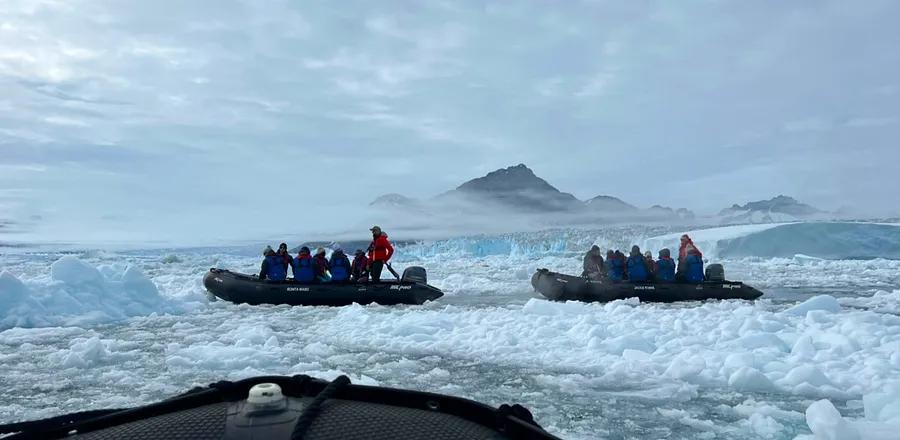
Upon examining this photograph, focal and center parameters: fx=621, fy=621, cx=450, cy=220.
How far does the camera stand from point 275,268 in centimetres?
1451

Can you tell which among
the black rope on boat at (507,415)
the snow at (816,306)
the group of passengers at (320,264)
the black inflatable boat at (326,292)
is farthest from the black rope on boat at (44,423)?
the group of passengers at (320,264)

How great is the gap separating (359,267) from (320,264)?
985 mm

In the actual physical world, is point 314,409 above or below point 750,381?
above

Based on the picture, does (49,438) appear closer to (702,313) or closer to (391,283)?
(702,313)

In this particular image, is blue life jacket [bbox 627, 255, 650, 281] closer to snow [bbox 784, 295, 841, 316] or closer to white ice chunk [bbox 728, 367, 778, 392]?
snow [bbox 784, 295, 841, 316]

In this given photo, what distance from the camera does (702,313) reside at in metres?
9.91

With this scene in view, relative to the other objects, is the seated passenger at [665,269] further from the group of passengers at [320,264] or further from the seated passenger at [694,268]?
the group of passengers at [320,264]

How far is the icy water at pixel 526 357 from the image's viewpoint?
5391 millimetres

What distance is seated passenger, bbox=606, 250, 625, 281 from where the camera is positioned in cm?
1450

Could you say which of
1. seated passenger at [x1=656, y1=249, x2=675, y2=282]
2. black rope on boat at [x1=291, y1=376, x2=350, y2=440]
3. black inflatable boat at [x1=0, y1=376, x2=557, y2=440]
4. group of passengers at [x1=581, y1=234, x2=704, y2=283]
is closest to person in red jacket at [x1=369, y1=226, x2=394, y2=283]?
group of passengers at [x1=581, y1=234, x2=704, y2=283]

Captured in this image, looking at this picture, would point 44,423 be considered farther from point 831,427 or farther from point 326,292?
point 326,292

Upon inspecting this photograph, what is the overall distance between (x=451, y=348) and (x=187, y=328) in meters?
5.18

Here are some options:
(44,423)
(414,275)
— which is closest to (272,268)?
(414,275)

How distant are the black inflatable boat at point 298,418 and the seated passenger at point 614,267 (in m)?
12.9
